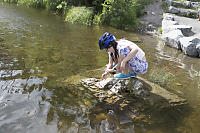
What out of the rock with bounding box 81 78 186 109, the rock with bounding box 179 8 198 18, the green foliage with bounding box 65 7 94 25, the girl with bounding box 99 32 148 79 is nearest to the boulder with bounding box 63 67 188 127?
the rock with bounding box 81 78 186 109

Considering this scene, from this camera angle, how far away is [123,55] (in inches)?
144

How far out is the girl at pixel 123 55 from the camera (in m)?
3.52

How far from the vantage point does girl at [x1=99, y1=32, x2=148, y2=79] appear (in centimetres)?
352

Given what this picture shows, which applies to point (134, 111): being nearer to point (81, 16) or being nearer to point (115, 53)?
point (115, 53)

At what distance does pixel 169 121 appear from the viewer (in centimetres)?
334

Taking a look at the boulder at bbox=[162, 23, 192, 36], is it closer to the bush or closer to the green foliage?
the bush

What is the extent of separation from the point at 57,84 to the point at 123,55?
1.56m

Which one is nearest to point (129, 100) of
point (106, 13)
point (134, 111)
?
point (134, 111)

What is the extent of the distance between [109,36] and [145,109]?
1.50 metres

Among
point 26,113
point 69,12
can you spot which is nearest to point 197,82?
point 26,113

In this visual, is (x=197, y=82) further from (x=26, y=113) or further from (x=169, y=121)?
Answer: (x=26, y=113)

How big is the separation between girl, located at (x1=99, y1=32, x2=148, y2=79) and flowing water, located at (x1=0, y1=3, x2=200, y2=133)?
80 centimetres

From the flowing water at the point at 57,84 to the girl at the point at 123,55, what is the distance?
0.80m

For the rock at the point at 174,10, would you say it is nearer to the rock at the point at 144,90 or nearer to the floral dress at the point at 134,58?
the rock at the point at 144,90
